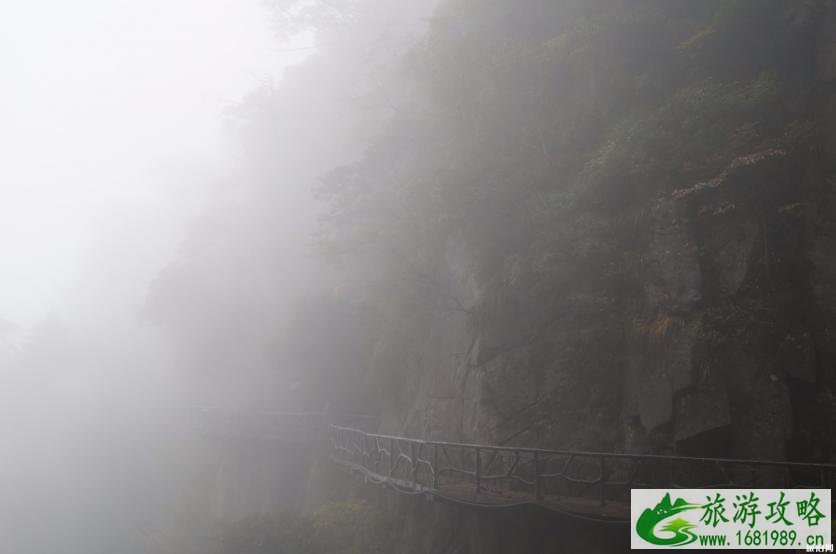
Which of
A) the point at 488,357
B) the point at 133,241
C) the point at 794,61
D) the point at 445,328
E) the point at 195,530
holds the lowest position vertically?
the point at 195,530

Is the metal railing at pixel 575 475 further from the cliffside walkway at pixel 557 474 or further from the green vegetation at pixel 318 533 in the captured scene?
the green vegetation at pixel 318 533

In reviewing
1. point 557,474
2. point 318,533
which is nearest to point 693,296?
point 557,474

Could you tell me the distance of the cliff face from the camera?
10.1m

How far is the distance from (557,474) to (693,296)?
13.9ft

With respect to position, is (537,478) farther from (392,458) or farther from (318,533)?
(318,533)

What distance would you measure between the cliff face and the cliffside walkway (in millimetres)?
433

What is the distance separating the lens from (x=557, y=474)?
10484mm

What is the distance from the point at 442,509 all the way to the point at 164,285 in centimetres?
2750

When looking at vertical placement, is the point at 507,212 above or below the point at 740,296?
above

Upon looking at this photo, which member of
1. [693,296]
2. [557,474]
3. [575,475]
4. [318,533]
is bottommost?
[318,533]

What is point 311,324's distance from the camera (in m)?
25.7

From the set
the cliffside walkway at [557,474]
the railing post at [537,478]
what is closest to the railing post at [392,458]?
the cliffside walkway at [557,474]

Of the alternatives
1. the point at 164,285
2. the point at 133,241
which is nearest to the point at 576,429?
the point at 164,285

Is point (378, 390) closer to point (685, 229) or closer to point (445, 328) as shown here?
point (445, 328)
